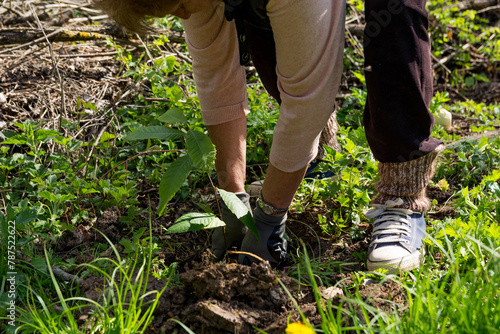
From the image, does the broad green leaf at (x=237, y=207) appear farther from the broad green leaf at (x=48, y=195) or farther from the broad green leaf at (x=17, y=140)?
the broad green leaf at (x=17, y=140)

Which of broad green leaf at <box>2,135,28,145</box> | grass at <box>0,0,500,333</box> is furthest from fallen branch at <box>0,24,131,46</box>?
broad green leaf at <box>2,135,28,145</box>

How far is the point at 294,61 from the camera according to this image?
1.53m

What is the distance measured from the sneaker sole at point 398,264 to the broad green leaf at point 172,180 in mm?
748

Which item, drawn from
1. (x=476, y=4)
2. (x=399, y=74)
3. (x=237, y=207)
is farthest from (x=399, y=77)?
(x=476, y=4)

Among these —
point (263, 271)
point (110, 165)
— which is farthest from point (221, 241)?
point (110, 165)

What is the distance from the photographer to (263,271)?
1536mm

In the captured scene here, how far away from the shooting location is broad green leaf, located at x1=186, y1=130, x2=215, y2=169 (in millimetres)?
1539

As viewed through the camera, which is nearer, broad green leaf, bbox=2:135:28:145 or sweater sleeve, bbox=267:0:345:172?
sweater sleeve, bbox=267:0:345:172

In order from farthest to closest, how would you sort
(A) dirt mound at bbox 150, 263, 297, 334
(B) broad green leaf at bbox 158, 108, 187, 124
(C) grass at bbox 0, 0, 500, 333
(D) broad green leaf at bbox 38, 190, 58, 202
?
(D) broad green leaf at bbox 38, 190, 58, 202, (B) broad green leaf at bbox 158, 108, 187, 124, (A) dirt mound at bbox 150, 263, 297, 334, (C) grass at bbox 0, 0, 500, 333

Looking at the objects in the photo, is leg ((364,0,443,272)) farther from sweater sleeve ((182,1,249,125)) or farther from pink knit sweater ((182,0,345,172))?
sweater sleeve ((182,1,249,125))

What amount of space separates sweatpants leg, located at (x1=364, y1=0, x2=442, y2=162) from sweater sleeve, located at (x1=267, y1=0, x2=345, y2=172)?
13cm

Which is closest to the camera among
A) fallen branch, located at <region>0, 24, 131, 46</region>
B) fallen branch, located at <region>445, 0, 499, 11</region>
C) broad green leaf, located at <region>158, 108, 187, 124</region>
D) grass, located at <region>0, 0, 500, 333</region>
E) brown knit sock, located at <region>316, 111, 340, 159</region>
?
grass, located at <region>0, 0, 500, 333</region>

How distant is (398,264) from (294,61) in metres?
0.78

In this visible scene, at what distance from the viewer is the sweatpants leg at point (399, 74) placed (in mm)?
1596
